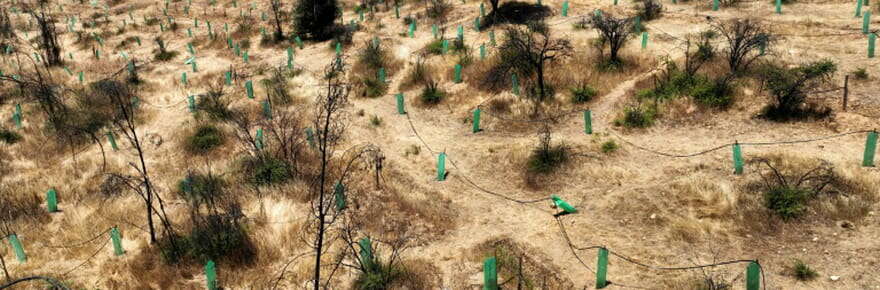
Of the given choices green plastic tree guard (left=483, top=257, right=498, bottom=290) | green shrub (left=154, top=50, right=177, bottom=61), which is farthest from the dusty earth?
green shrub (left=154, top=50, right=177, bottom=61)

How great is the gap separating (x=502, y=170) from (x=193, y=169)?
6823mm

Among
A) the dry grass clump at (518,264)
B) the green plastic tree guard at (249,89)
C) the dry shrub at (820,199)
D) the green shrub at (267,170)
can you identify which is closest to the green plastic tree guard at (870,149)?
the dry shrub at (820,199)

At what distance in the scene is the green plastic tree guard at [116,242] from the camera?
8.52 metres

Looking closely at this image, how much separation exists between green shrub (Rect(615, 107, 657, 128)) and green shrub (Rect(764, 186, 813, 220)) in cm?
398

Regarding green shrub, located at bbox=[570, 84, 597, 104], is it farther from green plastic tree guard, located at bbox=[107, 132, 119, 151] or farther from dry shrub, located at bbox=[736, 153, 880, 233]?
green plastic tree guard, located at bbox=[107, 132, 119, 151]

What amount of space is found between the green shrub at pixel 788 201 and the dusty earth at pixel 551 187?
0.58 feet

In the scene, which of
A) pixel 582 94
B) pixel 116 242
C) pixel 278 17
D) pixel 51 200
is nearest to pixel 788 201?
pixel 582 94

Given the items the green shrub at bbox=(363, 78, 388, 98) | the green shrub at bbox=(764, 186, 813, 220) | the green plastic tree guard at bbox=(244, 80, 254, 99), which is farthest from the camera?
the green plastic tree guard at bbox=(244, 80, 254, 99)

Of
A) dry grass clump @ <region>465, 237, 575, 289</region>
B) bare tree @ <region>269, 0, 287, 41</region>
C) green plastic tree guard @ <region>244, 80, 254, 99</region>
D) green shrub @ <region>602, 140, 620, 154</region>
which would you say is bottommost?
dry grass clump @ <region>465, 237, 575, 289</region>

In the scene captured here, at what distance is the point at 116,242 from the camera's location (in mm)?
8609

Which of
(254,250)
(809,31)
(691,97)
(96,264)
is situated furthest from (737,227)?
(809,31)

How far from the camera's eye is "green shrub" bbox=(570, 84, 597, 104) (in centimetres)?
1409

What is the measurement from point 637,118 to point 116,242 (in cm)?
1087

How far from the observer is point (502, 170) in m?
11.3
